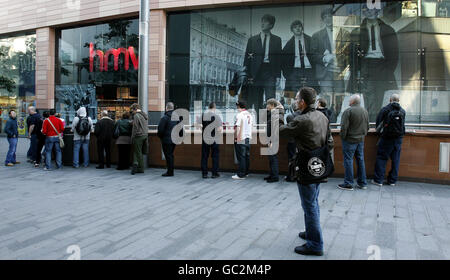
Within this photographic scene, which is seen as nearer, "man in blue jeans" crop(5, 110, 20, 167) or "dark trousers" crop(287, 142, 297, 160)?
"dark trousers" crop(287, 142, 297, 160)

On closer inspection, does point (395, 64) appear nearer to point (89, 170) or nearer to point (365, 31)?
point (365, 31)

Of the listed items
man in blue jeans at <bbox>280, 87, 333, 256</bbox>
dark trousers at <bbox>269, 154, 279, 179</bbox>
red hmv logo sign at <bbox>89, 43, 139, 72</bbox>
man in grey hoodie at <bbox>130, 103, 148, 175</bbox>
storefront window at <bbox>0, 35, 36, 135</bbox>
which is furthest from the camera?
storefront window at <bbox>0, 35, 36, 135</bbox>

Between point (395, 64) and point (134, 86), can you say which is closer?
point (395, 64)

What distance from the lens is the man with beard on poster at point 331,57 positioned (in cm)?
1712

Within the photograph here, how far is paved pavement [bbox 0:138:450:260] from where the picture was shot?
4.08 m

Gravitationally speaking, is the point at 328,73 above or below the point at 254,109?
above

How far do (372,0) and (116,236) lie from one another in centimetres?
1686

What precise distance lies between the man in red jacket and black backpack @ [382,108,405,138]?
9.14 m

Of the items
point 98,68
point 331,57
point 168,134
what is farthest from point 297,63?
point 98,68

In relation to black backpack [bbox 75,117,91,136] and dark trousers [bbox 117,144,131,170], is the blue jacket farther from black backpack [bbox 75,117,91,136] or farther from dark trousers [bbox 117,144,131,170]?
dark trousers [bbox 117,144,131,170]

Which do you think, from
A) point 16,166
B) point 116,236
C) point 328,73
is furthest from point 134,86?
point 116,236

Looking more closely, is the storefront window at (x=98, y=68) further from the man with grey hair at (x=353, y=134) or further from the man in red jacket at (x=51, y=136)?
the man with grey hair at (x=353, y=134)

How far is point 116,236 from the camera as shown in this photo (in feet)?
14.9

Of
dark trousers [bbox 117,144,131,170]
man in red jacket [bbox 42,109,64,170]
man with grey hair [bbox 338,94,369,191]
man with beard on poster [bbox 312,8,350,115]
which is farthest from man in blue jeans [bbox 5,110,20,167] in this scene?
man with beard on poster [bbox 312,8,350,115]
